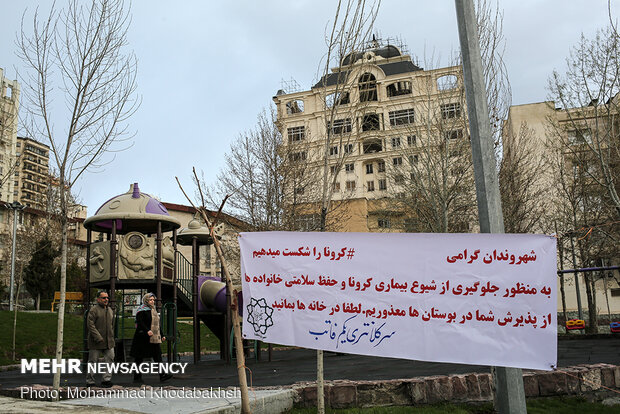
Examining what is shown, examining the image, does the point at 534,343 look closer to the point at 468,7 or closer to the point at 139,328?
the point at 468,7

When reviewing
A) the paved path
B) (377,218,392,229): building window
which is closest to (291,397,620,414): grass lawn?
the paved path

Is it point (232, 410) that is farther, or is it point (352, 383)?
point (352, 383)

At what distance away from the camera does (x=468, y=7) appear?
5.97m

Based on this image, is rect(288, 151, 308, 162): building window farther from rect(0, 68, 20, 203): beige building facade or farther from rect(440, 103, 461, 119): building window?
rect(0, 68, 20, 203): beige building facade

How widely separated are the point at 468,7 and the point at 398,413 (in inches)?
203

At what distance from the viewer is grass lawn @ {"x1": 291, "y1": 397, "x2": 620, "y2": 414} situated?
771 cm

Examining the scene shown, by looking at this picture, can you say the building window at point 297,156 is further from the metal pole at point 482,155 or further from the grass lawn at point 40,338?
the metal pole at point 482,155

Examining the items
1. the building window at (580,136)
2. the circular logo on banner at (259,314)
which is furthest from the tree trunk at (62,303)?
the building window at (580,136)

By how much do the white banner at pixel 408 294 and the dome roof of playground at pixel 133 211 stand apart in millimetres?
11842

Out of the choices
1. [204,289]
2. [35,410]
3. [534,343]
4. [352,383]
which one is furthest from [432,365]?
[204,289]

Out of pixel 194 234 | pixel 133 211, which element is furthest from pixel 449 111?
pixel 133 211

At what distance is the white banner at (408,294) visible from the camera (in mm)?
5535

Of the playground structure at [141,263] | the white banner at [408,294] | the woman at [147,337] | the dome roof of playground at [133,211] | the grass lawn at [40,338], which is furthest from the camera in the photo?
the grass lawn at [40,338]

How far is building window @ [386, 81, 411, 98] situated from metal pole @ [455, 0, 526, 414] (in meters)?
65.0
